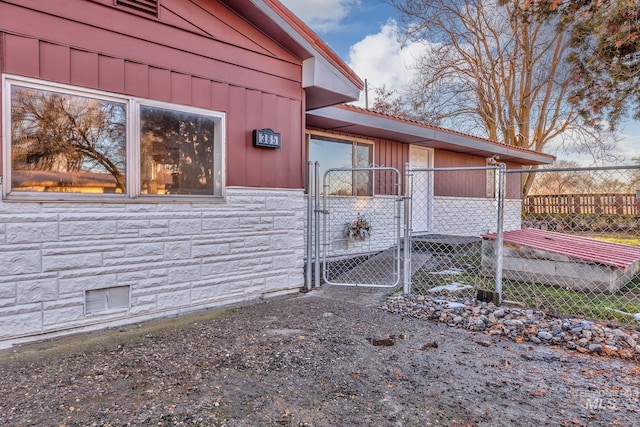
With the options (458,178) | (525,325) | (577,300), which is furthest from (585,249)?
(458,178)

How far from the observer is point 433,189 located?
937cm

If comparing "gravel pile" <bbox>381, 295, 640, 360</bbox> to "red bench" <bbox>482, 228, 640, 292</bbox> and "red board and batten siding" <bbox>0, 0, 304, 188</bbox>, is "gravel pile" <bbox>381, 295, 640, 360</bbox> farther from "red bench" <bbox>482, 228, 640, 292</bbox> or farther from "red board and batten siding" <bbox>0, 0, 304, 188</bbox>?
"red board and batten siding" <bbox>0, 0, 304, 188</bbox>

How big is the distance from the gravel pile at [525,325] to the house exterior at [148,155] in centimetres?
171

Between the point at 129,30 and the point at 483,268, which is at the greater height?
the point at 129,30

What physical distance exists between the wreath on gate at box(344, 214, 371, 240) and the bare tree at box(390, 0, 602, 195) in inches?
432

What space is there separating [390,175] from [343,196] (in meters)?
1.54

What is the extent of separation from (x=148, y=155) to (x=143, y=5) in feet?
4.66

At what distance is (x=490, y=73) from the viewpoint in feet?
54.2

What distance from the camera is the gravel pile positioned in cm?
304

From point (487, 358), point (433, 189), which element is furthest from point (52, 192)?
point (433, 189)

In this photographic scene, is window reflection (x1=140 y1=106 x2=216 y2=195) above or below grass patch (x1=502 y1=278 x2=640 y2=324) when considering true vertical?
above

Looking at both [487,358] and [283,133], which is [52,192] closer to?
[283,133]

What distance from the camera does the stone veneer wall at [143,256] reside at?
3.04 metres

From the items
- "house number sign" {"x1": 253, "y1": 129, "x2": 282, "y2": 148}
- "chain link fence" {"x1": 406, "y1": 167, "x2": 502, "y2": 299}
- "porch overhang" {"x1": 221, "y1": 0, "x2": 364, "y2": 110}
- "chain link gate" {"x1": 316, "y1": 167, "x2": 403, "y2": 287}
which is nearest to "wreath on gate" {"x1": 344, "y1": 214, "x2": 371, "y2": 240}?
"chain link gate" {"x1": 316, "y1": 167, "x2": 403, "y2": 287}
